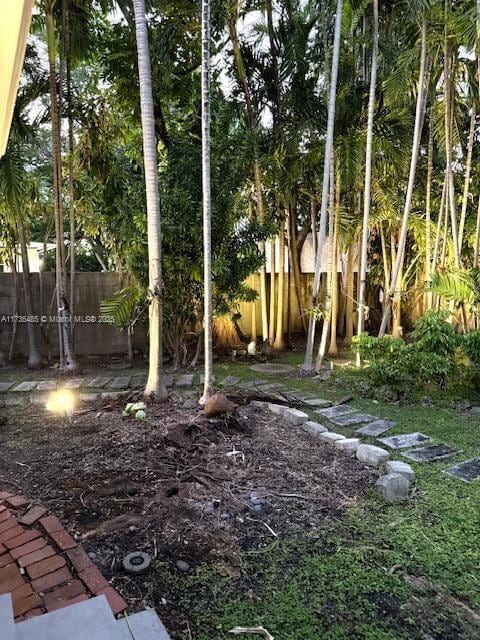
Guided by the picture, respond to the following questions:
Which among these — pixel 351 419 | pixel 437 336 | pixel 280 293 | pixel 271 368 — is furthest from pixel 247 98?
pixel 351 419

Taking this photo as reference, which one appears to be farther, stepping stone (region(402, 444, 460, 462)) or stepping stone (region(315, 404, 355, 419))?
stepping stone (region(315, 404, 355, 419))

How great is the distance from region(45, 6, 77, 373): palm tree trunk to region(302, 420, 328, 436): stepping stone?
331 centimetres

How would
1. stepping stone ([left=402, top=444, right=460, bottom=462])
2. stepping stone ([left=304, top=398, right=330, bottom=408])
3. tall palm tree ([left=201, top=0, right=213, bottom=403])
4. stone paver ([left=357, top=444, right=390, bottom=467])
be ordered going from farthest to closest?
stepping stone ([left=304, top=398, right=330, bottom=408])
tall palm tree ([left=201, top=0, right=213, bottom=403])
stepping stone ([left=402, top=444, right=460, bottom=462])
stone paver ([left=357, top=444, right=390, bottom=467])

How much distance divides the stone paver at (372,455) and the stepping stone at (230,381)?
7.40 ft

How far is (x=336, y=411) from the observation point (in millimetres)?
3965

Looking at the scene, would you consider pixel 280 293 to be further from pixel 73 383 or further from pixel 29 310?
pixel 29 310

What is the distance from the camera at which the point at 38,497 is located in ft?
7.81

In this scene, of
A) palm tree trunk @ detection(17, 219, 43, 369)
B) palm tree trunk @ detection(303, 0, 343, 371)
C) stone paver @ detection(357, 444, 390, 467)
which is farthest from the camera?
palm tree trunk @ detection(17, 219, 43, 369)

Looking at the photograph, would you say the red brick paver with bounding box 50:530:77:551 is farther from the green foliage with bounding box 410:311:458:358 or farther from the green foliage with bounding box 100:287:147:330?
the green foliage with bounding box 410:311:458:358

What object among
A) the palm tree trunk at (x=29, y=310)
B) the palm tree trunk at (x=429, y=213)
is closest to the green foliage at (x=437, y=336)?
the palm tree trunk at (x=429, y=213)

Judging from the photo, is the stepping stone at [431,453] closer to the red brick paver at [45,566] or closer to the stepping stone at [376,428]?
the stepping stone at [376,428]

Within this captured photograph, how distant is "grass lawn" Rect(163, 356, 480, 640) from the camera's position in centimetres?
149

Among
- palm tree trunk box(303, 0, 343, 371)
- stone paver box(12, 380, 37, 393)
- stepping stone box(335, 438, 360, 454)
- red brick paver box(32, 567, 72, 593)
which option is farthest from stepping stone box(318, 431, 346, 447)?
stone paver box(12, 380, 37, 393)

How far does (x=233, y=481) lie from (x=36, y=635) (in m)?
1.37
